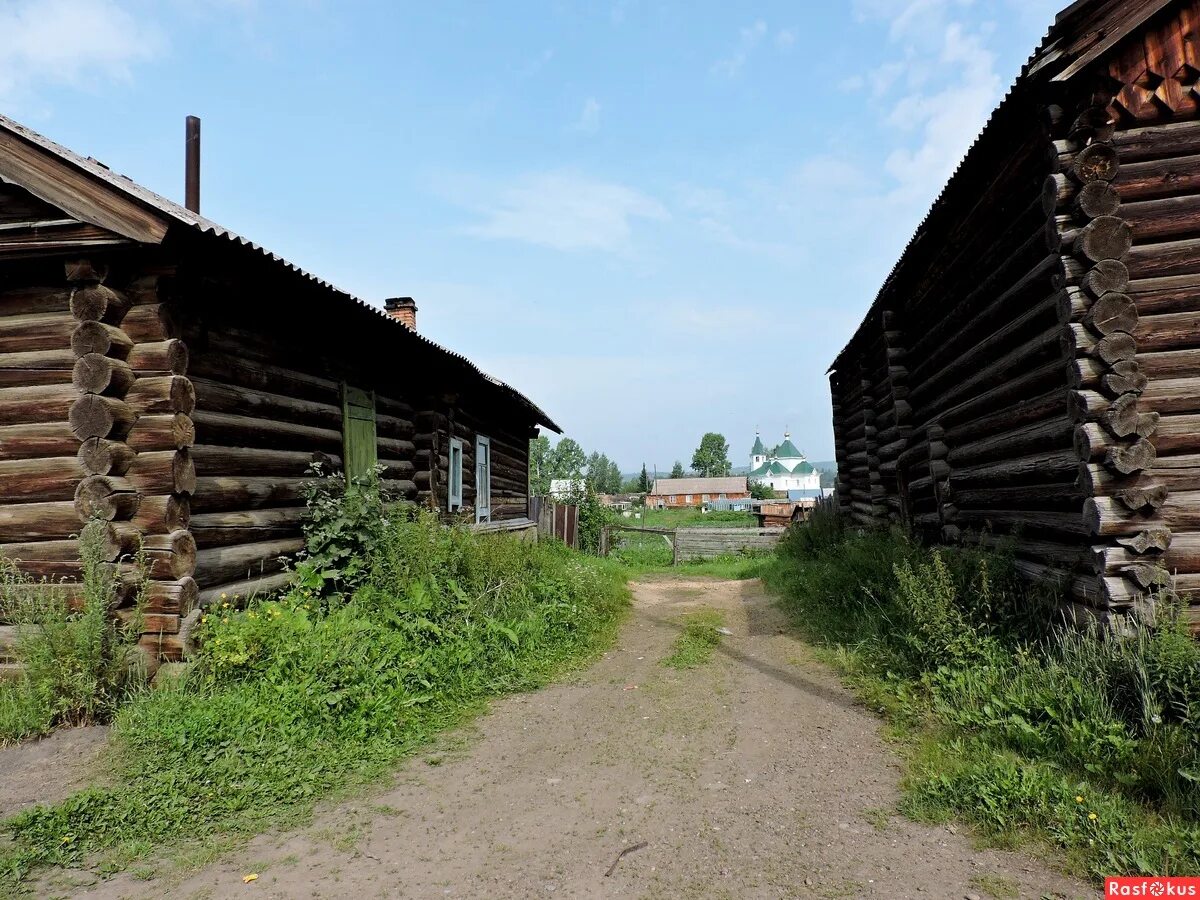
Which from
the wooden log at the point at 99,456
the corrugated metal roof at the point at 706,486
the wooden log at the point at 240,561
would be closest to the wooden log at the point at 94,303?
the wooden log at the point at 99,456

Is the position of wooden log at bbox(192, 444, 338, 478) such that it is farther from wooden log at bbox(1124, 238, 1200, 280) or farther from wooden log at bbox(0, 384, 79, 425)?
wooden log at bbox(1124, 238, 1200, 280)

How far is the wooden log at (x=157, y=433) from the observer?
5465 mm

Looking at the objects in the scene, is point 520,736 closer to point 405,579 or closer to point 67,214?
point 405,579

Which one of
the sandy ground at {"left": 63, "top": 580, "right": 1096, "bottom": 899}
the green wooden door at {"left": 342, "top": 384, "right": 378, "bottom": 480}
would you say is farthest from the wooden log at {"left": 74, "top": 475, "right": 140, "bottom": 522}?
the green wooden door at {"left": 342, "top": 384, "right": 378, "bottom": 480}

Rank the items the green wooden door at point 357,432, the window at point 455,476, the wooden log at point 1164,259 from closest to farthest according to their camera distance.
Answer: the wooden log at point 1164,259
the green wooden door at point 357,432
the window at point 455,476

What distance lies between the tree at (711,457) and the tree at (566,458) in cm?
2015

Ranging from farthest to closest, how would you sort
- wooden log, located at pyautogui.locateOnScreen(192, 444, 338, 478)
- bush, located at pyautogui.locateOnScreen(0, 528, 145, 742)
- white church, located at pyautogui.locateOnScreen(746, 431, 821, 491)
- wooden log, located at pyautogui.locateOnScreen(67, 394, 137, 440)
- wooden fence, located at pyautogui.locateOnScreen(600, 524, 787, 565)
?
white church, located at pyautogui.locateOnScreen(746, 431, 821, 491) → wooden fence, located at pyautogui.locateOnScreen(600, 524, 787, 565) → wooden log, located at pyautogui.locateOnScreen(192, 444, 338, 478) → wooden log, located at pyautogui.locateOnScreen(67, 394, 137, 440) → bush, located at pyautogui.locateOnScreen(0, 528, 145, 742)

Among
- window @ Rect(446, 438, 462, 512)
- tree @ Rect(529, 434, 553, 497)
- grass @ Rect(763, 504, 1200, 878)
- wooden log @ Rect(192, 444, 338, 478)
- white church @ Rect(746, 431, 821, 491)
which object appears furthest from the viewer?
white church @ Rect(746, 431, 821, 491)

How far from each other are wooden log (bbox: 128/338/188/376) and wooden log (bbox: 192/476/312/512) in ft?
3.35

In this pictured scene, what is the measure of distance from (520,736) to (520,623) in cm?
217

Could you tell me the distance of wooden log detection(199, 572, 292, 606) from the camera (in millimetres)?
5965

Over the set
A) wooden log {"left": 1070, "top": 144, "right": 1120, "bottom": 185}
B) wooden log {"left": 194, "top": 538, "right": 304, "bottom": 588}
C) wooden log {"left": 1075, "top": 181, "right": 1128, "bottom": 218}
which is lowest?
wooden log {"left": 194, "top": 538, "right": 304, "bottom": 588}

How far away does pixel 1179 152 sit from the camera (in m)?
5.24

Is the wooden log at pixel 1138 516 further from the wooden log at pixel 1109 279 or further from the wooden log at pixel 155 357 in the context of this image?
the wooden log at pixel 155 357
